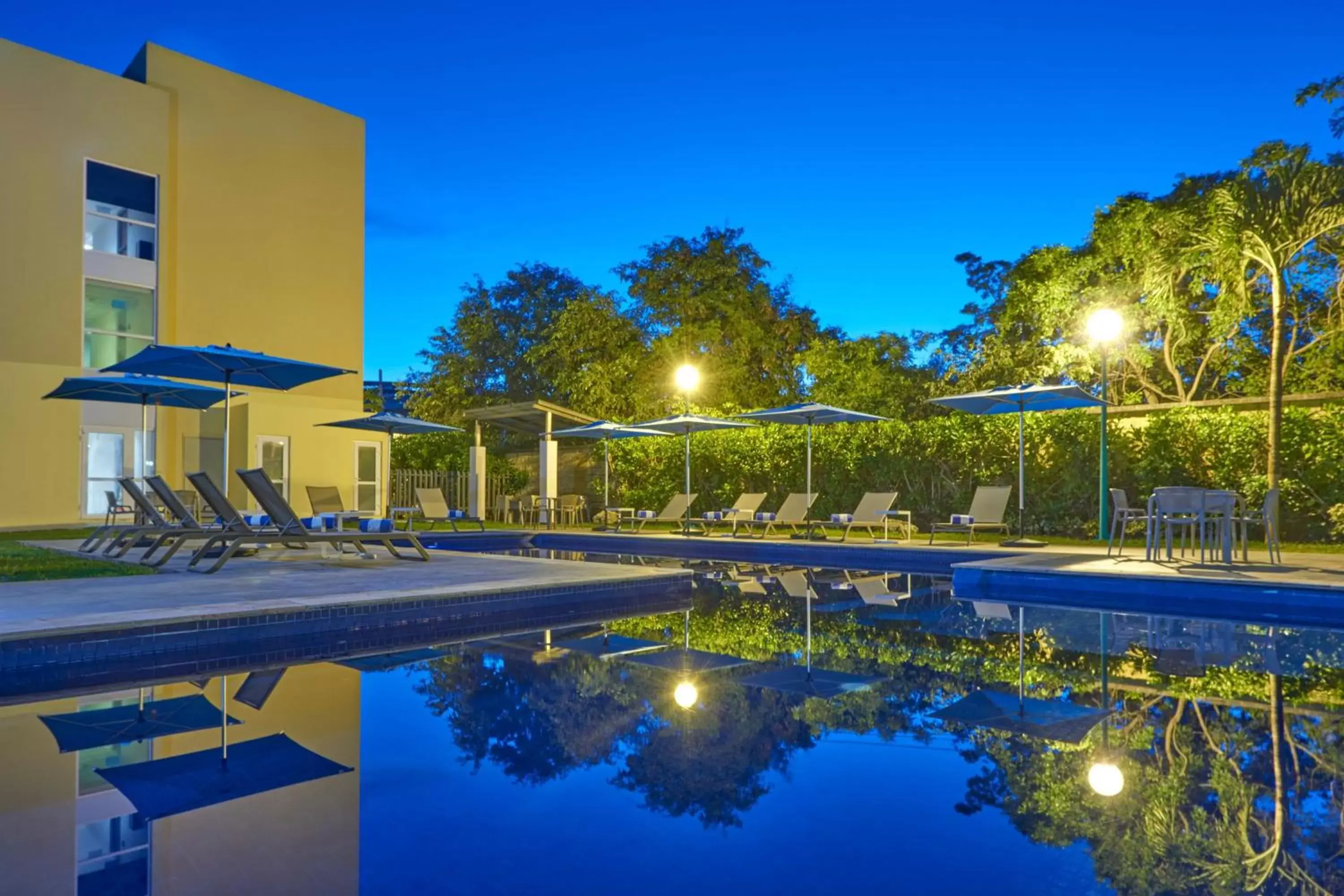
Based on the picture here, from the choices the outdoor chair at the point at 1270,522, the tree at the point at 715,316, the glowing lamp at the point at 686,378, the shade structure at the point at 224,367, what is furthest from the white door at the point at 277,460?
the outdoor chair at the point at 1270,522

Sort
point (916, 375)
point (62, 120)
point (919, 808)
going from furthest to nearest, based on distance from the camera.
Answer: point (916, 375), point (62, 120), point (919, 808)

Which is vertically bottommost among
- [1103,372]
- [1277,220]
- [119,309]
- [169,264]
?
[1103,372]

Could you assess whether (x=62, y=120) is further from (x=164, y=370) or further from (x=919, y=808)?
(x=919, y=808)

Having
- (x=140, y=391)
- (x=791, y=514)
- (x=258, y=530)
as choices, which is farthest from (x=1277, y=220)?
(x=140, y=391)

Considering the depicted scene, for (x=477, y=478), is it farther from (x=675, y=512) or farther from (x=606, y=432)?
(x=675, y=512)

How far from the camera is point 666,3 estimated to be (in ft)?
71.1

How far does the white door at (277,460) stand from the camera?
19.5 meters

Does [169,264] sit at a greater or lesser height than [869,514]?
greater

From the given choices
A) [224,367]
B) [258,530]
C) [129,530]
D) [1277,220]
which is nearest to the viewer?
[258,530]

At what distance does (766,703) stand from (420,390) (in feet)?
103

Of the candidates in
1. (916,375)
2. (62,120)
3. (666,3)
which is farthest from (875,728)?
(916,375)

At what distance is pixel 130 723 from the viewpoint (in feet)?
13.9

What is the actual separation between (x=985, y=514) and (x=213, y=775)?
428 inches

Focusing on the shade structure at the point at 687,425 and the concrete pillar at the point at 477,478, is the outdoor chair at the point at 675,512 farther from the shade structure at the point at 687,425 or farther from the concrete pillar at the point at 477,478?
the concrete pillar at the point at 477,478
